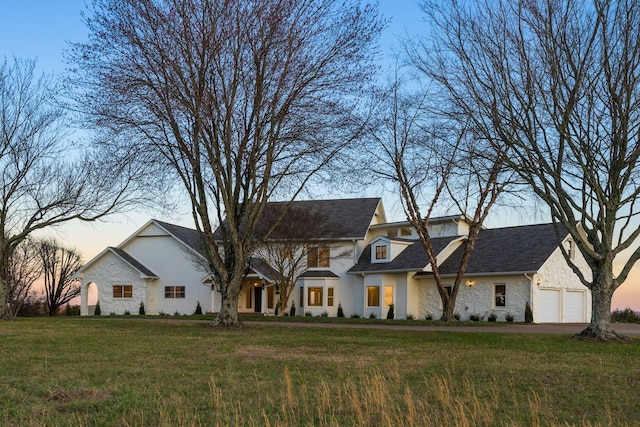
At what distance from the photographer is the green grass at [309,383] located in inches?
348

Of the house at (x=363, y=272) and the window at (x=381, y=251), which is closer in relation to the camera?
the house at (x=363, y=272)

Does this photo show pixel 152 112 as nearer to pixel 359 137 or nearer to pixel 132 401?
pixel 359 137

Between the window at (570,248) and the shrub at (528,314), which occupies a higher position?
the window at (570,248)

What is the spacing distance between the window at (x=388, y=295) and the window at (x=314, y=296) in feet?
13.9

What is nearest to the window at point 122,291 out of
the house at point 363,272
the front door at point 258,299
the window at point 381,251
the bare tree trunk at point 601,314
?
the house at point 363,272

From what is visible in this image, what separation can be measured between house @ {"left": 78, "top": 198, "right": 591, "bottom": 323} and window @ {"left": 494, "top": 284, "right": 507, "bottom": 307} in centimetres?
5

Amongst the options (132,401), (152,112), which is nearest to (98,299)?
(152,112)

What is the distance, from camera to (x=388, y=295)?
40.8 meters

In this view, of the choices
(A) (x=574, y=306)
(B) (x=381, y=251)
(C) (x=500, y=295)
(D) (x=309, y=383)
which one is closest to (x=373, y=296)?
(B) (x=381, y=251)

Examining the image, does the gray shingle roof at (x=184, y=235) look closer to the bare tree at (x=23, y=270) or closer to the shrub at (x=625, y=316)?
the bare tree at (x=23, y=270)

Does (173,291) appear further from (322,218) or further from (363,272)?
(363,272)

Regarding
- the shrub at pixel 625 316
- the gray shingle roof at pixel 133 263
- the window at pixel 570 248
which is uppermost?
the window at pixel 570 248

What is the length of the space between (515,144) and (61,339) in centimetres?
1364

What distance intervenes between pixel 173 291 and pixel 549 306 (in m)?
22.3
